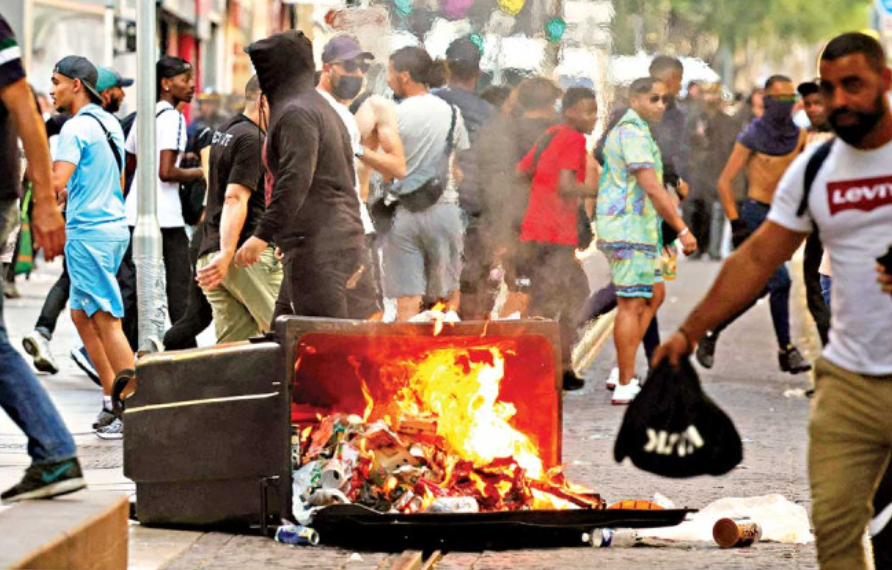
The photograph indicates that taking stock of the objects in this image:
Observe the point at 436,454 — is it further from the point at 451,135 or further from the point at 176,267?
the point at 176,267

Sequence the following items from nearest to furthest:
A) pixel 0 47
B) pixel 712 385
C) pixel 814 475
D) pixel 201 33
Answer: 1. pixel 814 475
2. pixel 0 47
3. pixel 712 385
4. pixel 201 33

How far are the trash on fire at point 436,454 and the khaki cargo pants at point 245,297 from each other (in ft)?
5.27

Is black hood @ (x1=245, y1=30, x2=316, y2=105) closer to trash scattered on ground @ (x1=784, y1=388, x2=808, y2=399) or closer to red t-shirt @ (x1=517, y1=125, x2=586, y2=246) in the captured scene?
red t-shirt @ (x1=517, y1=125, x2=586, y2=246)

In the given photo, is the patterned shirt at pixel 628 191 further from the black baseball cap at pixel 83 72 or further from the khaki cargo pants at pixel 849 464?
the khaki cargo pants at pixel 849 464

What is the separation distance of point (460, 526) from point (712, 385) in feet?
21.3

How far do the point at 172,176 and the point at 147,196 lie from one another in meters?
1.29

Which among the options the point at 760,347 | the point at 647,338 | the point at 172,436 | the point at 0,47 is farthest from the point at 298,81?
the point at 760,347

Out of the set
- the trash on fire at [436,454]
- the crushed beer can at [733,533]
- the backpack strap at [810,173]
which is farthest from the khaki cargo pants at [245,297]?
the backpack strap at [810,173]

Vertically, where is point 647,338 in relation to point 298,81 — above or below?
below

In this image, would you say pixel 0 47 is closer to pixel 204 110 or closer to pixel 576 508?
pixel 576 508

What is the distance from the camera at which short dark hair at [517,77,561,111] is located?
41.9 feet

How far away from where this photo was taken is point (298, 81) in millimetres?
8688

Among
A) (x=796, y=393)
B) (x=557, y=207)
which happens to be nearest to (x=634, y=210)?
(x=557, y=207)

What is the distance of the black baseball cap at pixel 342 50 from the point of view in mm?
10836
